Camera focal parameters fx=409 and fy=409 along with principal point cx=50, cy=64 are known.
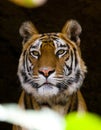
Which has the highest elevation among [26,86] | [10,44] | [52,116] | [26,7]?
[26,7]

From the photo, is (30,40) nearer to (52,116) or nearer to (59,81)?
(59,81)

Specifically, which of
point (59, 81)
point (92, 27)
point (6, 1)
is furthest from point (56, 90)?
point (6, 1)

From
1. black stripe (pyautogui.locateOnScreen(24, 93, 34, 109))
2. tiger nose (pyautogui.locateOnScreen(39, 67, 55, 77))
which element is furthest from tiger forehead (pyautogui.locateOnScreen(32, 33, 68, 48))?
black stripe (pyautogui.locateOnScreen(24, 93, 34, 109))

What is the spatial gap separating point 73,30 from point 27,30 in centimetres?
21

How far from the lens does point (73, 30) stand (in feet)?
5.97

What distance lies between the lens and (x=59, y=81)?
177cm

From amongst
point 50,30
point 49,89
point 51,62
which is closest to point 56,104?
point 49,89

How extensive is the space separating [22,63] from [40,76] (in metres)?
0.11

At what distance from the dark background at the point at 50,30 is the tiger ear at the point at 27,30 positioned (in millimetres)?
19

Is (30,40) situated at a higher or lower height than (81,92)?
higher

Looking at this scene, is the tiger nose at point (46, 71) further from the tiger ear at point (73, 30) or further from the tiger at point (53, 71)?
the tiger ear at point (73, 30)

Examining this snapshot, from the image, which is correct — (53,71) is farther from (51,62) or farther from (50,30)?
(50,30)

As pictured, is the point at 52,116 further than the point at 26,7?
No

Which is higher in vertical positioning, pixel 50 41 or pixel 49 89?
pixel 50 41
